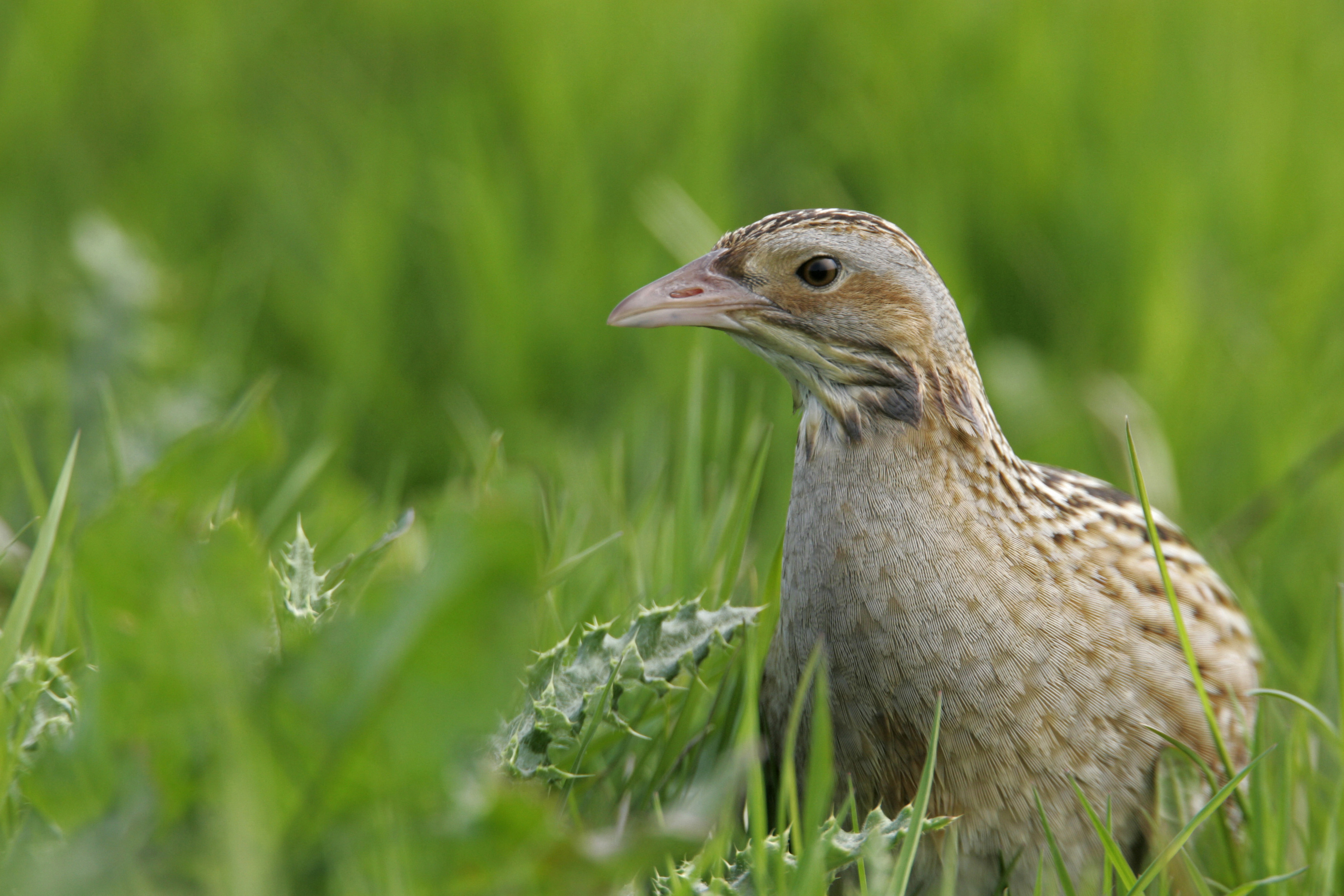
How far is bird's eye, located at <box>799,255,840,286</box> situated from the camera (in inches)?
88.9

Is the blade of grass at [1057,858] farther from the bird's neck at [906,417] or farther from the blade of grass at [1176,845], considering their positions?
the bird's neck at [906,417]

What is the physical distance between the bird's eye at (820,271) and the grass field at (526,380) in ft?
1.10

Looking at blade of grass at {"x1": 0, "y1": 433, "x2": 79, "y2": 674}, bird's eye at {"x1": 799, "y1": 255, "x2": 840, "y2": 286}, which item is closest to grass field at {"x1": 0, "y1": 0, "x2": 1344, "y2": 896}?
blade of grass at {"x1": 0, "y1": 433, "x2": 79, "y2": 674}

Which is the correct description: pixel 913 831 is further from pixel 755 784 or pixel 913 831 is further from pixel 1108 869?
pixel 1108 869

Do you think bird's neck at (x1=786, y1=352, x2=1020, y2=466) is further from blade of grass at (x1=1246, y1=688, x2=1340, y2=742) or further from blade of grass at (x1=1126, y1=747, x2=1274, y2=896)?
blade of grass at (x1=1126, y1=747, x2=1274, y2=896)

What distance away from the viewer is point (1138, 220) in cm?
420

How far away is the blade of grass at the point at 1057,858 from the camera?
1.83m

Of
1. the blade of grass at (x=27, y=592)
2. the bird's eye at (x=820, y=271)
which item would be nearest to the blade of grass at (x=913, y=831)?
the bird's eye at (x=820, y=271)

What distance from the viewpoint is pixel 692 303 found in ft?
7.48

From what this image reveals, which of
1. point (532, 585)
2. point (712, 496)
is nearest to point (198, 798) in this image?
point (532, 585)

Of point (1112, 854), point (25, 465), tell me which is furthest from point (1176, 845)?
point (25, 465)

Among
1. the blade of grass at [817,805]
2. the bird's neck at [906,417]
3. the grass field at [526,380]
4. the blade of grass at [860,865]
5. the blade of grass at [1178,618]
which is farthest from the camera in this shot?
the bird's neck at [906,417]

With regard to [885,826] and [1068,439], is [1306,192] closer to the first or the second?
[1068,439]

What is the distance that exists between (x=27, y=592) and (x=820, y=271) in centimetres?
126
